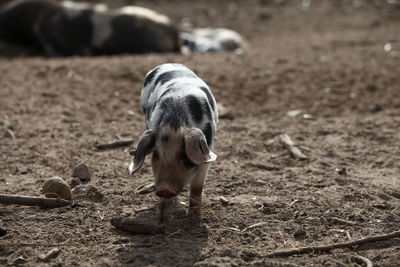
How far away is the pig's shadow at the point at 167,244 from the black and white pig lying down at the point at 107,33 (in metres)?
5.88

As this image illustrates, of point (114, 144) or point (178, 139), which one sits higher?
point (178, 139)

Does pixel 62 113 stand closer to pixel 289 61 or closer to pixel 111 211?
pixel 111 211

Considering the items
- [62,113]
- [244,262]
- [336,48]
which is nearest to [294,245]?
[244,262]

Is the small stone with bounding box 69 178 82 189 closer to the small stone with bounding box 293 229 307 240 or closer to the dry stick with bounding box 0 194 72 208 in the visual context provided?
the dry stick with bounding box 0 194 72 208

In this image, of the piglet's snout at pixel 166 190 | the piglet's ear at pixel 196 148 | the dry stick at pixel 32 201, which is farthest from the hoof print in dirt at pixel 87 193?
the piglet's ear at pixel 196 148

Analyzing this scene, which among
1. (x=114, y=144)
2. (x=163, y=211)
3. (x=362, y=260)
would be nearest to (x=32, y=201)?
(x=163, y=211)

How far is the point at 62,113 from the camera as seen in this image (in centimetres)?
621

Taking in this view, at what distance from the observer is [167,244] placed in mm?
3533

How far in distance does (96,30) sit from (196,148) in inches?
258

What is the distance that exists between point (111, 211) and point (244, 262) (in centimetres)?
107

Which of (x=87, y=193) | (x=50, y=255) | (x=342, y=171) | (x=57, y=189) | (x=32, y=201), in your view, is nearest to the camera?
(x=50, y=255)

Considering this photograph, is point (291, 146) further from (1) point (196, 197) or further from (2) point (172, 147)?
(2) point (172, 147)

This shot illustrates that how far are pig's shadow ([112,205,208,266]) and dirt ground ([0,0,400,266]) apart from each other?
0.01m

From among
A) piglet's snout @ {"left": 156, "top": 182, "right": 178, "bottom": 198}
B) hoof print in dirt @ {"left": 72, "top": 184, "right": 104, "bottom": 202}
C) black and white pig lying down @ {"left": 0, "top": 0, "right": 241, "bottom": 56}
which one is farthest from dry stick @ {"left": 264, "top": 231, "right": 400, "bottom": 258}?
black and white pig lying down @ {"left": 0, "top": 0, "right": 241, "bottom": 56}
